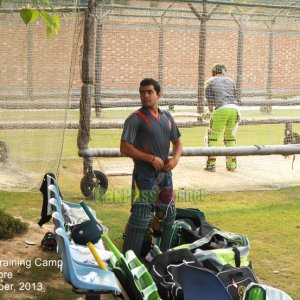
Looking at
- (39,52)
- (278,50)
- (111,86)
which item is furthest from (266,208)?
(278,50)

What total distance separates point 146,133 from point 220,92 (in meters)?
4.80

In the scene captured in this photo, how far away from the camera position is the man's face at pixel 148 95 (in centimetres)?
564

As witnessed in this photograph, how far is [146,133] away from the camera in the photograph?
5660 millimetres

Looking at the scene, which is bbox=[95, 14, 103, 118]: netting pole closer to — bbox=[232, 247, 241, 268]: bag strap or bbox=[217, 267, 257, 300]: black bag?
bbox=[232, 247, 241, 268]: bag strap

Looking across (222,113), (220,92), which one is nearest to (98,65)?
(220,92)

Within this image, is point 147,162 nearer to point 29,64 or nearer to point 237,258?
point 237,258

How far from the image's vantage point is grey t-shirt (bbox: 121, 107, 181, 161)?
220 inches

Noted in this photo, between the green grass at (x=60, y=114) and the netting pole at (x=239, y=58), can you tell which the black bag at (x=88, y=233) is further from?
the netting pole at (x=239, y=58)

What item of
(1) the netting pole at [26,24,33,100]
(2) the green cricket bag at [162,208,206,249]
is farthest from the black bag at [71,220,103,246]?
(1) the netting pole at [26,24,33,100]

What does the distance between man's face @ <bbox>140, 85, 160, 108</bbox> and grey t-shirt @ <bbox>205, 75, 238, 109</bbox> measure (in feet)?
15.5

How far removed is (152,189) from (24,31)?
286 cm

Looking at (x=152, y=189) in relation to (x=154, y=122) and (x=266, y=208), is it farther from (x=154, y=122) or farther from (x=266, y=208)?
(x=266, y=208)

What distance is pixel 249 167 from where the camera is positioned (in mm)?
11023

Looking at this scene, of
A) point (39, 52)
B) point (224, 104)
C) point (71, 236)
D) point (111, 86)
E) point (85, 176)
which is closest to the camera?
point (71, 236)
